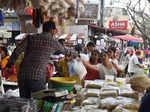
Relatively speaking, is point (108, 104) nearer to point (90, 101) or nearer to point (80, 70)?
point (90, 101)

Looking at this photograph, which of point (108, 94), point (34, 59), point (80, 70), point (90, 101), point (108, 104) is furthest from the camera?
point (80, 70)

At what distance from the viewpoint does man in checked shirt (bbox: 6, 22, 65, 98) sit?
275 centimetres

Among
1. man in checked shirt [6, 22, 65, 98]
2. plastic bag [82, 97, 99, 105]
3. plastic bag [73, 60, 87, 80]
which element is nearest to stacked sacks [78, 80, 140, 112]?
plastic bag [82, 97, 99, 105]

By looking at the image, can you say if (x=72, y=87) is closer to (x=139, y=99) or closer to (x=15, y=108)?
(x=139, y=99)

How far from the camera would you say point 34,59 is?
2.79 m

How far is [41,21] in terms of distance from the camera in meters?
2.70

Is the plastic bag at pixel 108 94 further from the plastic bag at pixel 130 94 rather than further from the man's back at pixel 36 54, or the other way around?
the man's back at pixel 36 54

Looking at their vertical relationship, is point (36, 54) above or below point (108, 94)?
above

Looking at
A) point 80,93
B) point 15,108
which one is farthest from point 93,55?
point 15,108

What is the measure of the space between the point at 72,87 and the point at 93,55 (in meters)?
2.11

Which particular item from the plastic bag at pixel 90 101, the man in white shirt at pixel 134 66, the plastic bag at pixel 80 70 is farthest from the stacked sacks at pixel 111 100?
the man in white shirt at pixel 134 66

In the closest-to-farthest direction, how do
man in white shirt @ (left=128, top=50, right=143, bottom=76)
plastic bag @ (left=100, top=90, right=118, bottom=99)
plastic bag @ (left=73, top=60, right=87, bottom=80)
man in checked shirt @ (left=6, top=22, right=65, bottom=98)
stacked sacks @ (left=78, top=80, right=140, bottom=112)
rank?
stacked sacks @ (left=78, top=80, right=140, bottom=112) < plastic bag @ (left=100, top=90, right=118, bottom=99) < man in checked shirt @ (left=6, top=22, right=65, bottom=98) < plastic bag @ (left=73, top=60, right=87, bottom=80) < man in white shirt @ (left=128, top=50, right=143, bottom=76)

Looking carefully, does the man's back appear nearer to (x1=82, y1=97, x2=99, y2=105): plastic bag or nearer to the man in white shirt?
(x1=82, y1=97, x2=99, y2=105): plastic bag

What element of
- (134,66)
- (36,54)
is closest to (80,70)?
(36,54)
